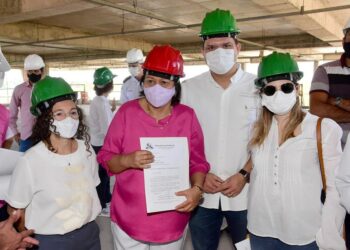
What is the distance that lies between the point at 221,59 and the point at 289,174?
83 cm

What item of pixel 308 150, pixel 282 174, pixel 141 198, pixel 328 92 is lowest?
pixel 141 198

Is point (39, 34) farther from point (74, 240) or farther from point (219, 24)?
point (74, 240)

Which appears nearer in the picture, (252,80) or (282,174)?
(282,174)

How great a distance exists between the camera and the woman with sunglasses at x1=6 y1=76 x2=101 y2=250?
5.56 feet

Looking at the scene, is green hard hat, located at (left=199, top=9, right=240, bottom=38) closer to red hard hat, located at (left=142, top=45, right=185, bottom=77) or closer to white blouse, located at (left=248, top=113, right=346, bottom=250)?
red hard hat, located at (left=142, top=45, right=185, bottom=77)

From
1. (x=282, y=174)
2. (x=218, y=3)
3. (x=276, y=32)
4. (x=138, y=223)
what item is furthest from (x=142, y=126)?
(x=276, y=32)

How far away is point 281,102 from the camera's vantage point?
5.64 ft

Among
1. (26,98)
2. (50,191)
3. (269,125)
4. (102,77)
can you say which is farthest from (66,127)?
(102,77)

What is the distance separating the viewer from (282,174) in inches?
64.9

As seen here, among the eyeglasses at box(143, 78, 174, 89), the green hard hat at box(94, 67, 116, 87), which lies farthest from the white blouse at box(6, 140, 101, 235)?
the green hard hat at box(94, 67, 116, 87)

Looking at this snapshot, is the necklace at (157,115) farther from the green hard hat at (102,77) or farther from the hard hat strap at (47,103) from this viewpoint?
the green hard hat at (102,77)

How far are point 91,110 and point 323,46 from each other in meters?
9.21

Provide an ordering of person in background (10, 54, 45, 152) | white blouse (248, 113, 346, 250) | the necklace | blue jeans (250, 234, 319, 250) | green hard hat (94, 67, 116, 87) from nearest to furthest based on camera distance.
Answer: white blouse (248, 113, 346, 250) → blue jeans (250, 234, 319, 250) → the necklace → person in background (10, 54, 45, 152) → green hard hat (94, 67, 116, 87)

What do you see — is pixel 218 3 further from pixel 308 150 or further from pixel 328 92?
pixel 308 150
